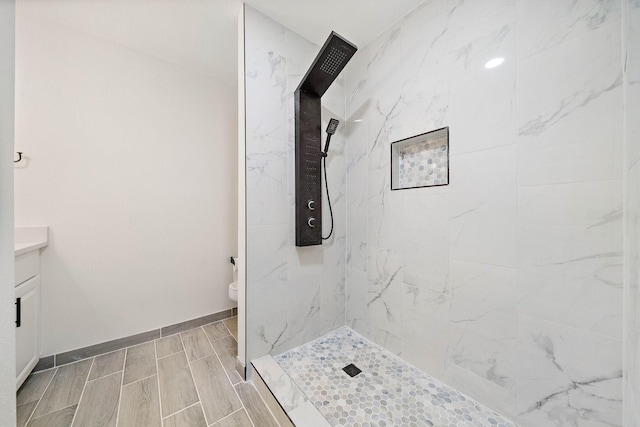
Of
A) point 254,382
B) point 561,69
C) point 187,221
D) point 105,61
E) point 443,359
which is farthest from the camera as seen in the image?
point 187,221

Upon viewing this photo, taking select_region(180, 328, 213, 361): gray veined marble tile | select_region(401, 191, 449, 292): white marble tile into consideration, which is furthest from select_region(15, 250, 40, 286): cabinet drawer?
select_region(401, 191, 449, 292): white marble tile

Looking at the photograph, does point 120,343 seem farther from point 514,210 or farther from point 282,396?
point 514,210

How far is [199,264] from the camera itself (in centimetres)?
207

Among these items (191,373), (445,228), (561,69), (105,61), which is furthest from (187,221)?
(561,69)

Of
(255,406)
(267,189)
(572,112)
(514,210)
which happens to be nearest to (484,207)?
(514,210)

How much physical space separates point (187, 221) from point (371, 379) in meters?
1.90

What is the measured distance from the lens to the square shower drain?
51.3 inches

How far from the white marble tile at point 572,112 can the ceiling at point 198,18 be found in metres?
0.89

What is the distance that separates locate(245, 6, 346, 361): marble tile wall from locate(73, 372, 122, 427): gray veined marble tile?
715mm

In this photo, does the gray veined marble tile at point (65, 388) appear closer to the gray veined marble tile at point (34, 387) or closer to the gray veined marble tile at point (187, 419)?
the gray veined marble tile at point (34, 387)

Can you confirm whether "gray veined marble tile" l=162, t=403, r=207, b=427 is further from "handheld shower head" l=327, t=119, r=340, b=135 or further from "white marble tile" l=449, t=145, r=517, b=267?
"handheld shower head" l=327, t=119, r=340, b=135

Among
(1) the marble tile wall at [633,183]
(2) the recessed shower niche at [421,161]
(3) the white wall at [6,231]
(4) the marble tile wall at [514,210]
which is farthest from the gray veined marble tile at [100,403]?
(2) the recessed shower niche at [421,161]

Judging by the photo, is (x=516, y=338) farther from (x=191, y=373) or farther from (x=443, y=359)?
(x=191, y=373)

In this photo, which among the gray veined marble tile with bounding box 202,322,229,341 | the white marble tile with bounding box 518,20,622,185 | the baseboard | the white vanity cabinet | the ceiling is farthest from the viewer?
the gray veined marble tile with bounding box 202,322,229,341
